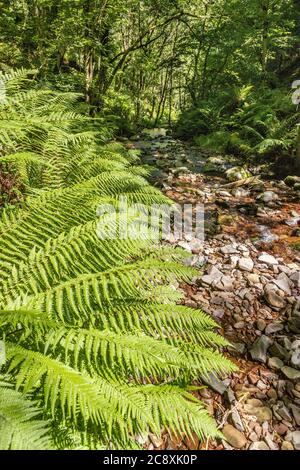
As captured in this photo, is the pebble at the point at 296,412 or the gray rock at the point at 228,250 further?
the gray rock at the point at 228,250

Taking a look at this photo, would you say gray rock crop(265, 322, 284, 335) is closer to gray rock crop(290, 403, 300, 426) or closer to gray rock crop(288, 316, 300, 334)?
gray rock crop(288, 316, 300, 334)

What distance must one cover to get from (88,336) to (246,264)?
8.36 ft

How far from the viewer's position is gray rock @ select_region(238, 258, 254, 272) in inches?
137

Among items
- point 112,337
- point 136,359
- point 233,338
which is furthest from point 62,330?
point 233,338

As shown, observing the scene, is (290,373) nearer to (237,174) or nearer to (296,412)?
(296,412)

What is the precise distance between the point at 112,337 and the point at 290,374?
150 cm

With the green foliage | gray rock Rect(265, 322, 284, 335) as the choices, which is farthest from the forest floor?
the green foliage

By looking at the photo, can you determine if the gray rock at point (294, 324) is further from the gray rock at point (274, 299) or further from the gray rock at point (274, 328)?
the gray rock at point (274, 299)

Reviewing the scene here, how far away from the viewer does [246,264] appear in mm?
3535

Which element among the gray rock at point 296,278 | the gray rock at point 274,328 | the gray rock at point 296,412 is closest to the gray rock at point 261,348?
the gray rock at point 274,328

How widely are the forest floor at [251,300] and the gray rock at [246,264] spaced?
0.01 metres

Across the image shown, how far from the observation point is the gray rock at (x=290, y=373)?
7.26ft

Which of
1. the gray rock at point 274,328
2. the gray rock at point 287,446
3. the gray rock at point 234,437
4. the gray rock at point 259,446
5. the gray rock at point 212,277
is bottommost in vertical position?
the gray rock at point 287,446

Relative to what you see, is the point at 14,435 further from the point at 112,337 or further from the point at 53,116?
the point at 53,116
